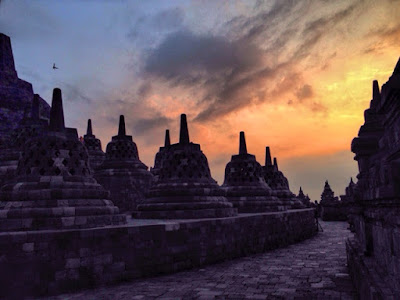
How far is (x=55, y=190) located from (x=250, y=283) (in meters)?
5.39

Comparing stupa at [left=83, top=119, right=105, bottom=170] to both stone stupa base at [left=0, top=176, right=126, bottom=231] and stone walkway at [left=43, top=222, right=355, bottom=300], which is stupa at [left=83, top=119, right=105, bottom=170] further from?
stone walkway at [left=43, top=222, right=355, bottom=300]

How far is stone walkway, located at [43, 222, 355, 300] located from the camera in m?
6.99

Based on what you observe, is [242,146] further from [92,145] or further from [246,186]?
[92,145]

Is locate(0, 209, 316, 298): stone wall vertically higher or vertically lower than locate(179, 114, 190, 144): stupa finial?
lower

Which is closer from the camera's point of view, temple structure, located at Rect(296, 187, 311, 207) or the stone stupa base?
the stone stupa base

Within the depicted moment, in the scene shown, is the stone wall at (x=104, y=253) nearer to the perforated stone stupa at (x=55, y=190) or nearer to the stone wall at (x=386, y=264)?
the perforated stone stupa at (x=55, y=190)

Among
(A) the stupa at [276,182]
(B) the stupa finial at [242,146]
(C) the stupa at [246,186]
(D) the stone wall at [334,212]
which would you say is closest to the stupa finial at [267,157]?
(A) the stupa at [276,182]

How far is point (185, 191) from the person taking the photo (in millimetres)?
13336

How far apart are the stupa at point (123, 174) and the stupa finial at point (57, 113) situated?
10684 mm


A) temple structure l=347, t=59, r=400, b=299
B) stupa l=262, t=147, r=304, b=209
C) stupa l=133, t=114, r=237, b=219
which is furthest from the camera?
stupa l=262, t=147, r=304, b=209

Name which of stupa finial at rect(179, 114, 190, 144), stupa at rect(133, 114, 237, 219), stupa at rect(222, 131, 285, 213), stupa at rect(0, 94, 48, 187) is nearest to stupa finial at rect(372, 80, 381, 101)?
stupa at rect(133, 114, 237, 219)

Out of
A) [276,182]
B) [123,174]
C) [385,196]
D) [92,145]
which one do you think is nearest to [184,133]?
[123,174]

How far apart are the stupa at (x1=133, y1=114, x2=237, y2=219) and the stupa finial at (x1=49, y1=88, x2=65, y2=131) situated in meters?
4.96

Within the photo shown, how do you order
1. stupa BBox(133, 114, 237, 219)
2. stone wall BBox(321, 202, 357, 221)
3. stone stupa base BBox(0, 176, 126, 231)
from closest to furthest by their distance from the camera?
stone stupa base BBox(0, 176, 126, 231)
stupa BBox(133, 114, 237, 219)
stone wall BBox(321, 202, 357, 221)
